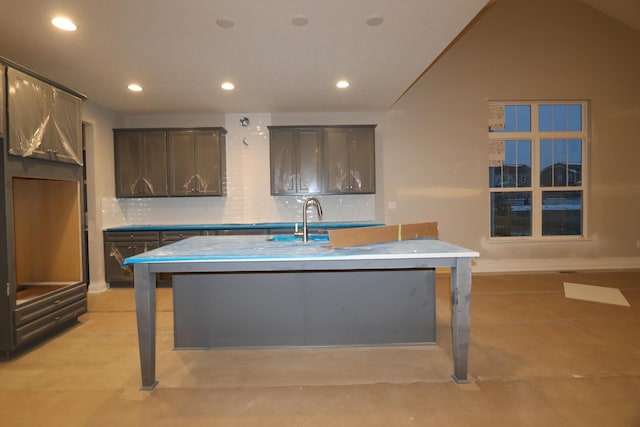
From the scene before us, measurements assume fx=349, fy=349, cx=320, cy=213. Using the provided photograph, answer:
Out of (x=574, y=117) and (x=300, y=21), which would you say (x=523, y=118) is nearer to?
(x=574, y=117)

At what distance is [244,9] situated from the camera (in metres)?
2.73

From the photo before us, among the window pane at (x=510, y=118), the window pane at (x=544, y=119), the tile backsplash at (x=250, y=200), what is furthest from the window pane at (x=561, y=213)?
the tile backsplash at (x=250, y=200)

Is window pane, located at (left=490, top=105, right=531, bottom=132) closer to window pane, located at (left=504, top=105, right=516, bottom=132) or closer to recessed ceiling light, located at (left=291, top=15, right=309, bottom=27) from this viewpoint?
window pane, located at (left=504, top=105, right=516, bottom=132)

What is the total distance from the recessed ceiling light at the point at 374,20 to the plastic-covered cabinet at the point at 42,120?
2.86 meters

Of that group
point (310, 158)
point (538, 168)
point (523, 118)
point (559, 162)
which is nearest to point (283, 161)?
point (310, 158)

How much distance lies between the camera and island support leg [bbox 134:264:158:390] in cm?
212

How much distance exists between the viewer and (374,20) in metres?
2.91

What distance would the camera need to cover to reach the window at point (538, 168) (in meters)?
5.90

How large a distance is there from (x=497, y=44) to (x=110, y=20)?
18.4 ft

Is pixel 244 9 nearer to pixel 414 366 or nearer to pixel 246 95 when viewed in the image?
pixel 246 95

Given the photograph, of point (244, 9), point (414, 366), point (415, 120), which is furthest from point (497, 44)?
point (414, 366)

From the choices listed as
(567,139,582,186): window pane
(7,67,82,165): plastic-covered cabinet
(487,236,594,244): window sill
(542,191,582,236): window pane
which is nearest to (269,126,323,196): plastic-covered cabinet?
→ (7,67,82,165): plastic-covered cabinet

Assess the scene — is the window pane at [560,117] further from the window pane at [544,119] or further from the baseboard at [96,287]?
the baseboard at [96,287]

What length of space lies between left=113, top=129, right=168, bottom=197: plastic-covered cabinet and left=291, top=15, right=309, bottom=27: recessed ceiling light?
→ 323 centimetres
